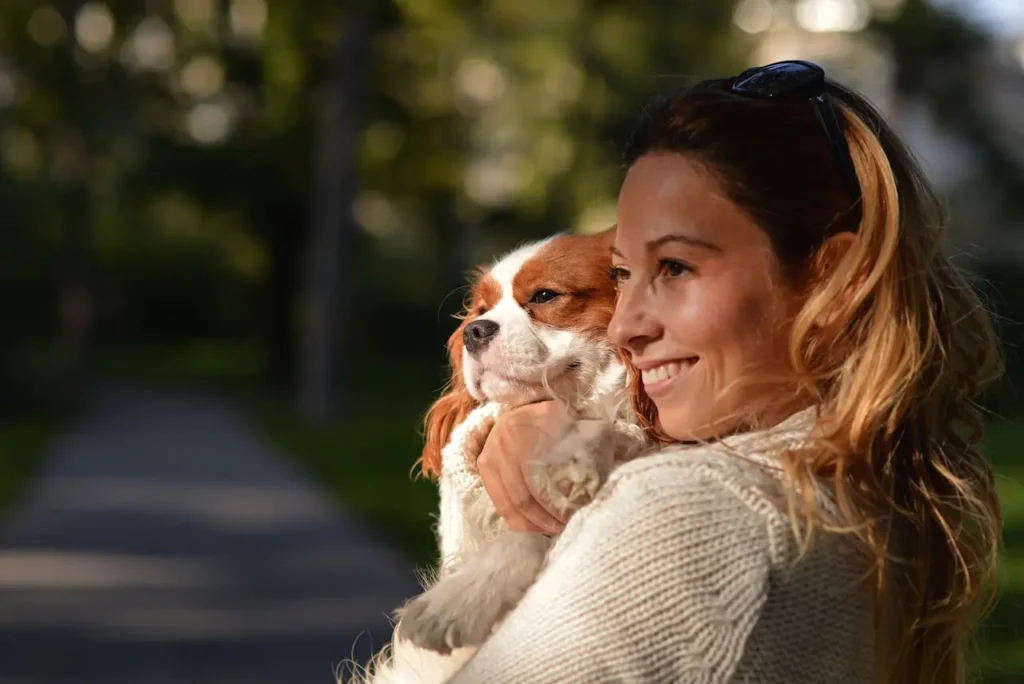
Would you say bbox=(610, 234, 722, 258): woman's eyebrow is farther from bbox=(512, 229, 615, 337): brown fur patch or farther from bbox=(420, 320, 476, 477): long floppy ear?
bbox=(420, 320, 476, 477): long floppy ear

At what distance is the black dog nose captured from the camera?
2516 mm

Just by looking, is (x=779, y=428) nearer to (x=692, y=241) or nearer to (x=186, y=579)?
(x=692, y=241)

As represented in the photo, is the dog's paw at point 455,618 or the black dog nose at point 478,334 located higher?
the black dog nose at point 478,334

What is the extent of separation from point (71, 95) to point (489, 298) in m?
24.4

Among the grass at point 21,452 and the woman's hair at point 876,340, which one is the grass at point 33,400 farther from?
the woman's hair at point 876,340

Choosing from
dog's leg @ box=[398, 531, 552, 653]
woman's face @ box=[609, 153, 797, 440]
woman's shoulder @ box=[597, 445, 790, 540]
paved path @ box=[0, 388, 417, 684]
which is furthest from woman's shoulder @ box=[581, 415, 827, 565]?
paved path @ box=[0, 388, 417, 684]

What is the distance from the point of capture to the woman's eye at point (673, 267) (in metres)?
1.89

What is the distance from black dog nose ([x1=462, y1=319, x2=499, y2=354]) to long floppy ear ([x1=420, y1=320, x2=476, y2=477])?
9 cm

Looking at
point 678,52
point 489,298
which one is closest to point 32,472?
point 678,52

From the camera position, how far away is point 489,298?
107 inches

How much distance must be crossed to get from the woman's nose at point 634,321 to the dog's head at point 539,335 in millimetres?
399

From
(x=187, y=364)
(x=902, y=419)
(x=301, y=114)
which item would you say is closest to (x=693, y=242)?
(x=902, y=419)

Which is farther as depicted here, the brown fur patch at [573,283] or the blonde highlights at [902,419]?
the brown fur patch at [573,283]

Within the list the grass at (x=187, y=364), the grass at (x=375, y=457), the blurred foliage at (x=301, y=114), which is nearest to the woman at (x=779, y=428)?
the grass at (x=375, y=457)
